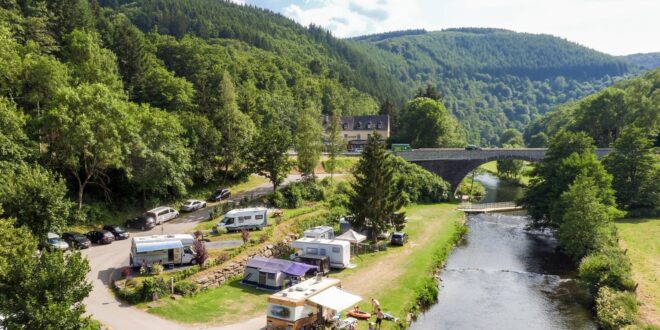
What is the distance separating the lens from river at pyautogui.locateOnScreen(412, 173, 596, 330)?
32656 millimetres

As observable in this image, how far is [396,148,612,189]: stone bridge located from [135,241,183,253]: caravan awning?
51892 millimetres

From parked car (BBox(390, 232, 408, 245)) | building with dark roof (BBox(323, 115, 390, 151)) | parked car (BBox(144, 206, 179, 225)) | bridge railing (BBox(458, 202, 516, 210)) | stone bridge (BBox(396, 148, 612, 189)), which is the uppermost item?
building with dark roof (BBox(323, 115, 390, 151))

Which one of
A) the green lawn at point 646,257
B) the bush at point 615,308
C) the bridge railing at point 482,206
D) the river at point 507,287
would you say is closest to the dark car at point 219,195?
the river at point 507,287

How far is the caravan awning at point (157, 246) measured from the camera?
34562mm

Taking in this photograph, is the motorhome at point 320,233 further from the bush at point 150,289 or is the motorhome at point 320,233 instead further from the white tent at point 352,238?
the bush at point 150,289

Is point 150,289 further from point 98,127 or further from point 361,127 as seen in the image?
point 361,127

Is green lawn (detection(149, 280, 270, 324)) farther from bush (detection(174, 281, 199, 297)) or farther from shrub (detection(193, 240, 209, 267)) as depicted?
shrub (detection(193, 240, 209, 267))

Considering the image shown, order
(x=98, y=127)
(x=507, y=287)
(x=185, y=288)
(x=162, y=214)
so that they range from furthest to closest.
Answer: (x=162, y=214) → (x=98, y=127) → (x=507, y=287) → (x=185, y=288)

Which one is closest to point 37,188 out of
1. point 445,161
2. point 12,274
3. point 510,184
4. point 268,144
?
point 12,274

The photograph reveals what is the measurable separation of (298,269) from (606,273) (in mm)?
25124

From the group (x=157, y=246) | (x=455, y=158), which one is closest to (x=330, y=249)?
(x=157, y=246)

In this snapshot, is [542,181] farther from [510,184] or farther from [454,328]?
[510,184]

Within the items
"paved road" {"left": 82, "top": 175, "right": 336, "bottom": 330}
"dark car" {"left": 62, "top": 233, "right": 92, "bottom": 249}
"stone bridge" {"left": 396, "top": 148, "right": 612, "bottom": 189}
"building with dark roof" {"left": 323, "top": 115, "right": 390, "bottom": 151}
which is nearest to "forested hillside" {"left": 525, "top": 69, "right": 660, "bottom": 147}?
"stone bridge" {"left": 396, "top": 148, "right": 612, "bottom": 189}

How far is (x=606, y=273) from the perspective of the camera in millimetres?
35844
